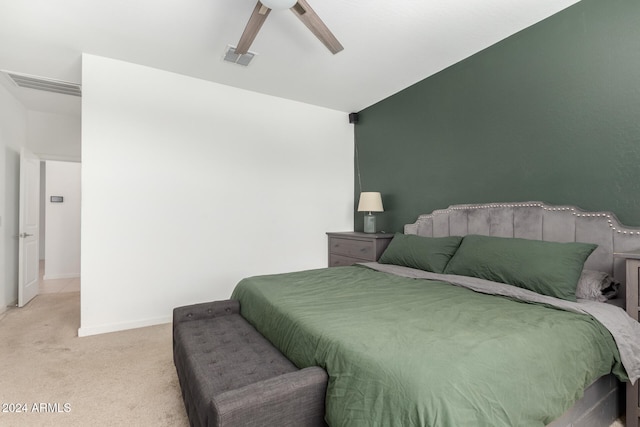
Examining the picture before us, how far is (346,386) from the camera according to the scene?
110 cm

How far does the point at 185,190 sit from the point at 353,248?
81.5 inches

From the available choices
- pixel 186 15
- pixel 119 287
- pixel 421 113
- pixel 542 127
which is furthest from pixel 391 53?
pixel 119 287

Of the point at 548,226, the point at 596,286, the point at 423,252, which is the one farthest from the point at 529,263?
the point at 423,252

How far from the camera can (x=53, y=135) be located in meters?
4.36

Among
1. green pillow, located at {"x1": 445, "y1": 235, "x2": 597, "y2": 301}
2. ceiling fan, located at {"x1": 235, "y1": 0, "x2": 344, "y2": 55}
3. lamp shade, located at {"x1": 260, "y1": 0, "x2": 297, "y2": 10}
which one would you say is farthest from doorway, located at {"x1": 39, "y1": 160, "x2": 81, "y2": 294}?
green pillow, located at {"x1": 445, "y1": 235, "x2": 597, "y2": 301}

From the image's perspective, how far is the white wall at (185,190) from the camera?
2.98 metres

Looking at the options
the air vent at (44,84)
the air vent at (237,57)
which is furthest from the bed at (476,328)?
the air vent at (44,84)

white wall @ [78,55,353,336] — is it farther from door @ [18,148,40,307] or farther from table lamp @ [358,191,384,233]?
door @ [18,148,40,307]

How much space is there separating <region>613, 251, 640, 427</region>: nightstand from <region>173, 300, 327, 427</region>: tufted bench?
1656mm

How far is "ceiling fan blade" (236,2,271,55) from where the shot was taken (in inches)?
73.4

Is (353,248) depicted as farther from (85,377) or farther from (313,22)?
(85,377)

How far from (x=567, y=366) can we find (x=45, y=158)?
5.97m

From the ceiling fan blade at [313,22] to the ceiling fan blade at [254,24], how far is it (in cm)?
19

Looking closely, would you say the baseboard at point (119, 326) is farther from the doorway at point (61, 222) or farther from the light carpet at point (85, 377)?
the doorway at point (61, 222)
